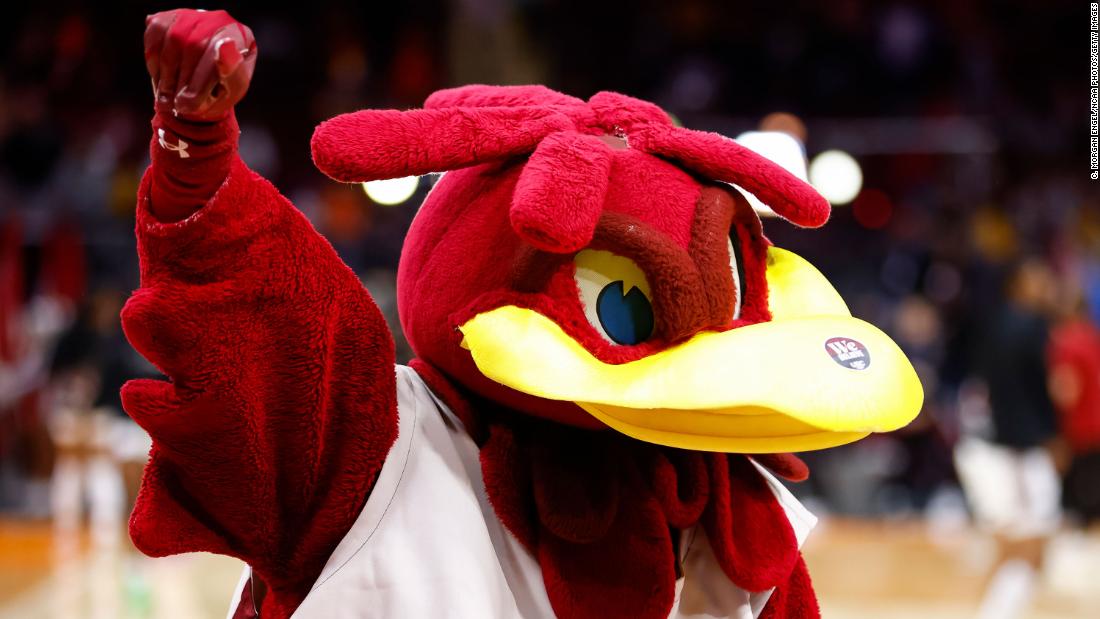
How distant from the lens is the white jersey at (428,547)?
898mm

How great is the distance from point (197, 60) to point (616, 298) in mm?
369

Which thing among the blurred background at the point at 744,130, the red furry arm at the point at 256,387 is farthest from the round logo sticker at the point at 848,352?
the blurred background at the point at 744,130

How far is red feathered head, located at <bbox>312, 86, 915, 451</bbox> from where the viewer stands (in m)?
0.83

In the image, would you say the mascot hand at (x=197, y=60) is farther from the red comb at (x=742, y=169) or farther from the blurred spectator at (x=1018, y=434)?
the blurred spectator at (x=1018, y=434)

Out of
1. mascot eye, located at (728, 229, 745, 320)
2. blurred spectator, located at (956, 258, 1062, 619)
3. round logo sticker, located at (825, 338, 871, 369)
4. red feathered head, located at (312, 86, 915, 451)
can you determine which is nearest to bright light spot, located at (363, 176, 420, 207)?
red feathered head, located at (312, 86, 915, 451)

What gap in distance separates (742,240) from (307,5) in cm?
539

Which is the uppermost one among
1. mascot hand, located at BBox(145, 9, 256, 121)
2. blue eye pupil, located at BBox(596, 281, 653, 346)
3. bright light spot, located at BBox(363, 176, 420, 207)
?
mascot hand, located at BBox(145, 9, 256, 121)

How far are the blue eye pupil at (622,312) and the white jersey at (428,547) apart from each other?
0.17 meters

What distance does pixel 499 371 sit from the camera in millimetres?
861

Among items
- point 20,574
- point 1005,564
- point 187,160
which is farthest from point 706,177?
point 20,574

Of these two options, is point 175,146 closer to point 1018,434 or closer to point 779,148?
point 779,148

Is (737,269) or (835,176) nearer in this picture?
(737,269)

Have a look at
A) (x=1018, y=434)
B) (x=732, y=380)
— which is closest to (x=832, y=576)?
(x=1018, y=434)

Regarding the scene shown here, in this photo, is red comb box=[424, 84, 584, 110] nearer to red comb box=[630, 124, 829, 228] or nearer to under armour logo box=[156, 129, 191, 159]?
red comb box=[630, 124, 829, 228]
